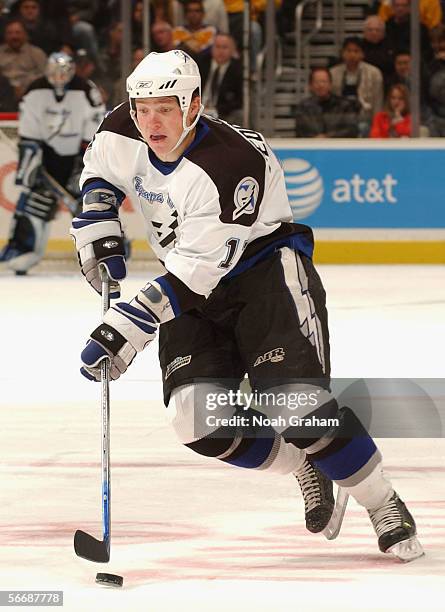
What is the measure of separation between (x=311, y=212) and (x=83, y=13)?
2.54 m

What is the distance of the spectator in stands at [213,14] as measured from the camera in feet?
41.1

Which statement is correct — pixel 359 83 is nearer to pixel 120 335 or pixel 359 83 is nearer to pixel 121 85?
pixel 121 85

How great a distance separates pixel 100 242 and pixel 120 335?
0.37 m

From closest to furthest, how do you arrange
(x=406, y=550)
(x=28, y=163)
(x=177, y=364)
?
(x=406, y=550)
(x=177, y=364)
(x=28, y=163)

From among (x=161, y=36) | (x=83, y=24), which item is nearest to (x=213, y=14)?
(x=161, y=36)

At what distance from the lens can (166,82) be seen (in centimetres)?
364

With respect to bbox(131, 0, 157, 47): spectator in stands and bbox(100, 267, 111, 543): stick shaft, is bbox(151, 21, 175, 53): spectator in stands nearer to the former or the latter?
bbox(131, 0, 157, 47): spectator in stands

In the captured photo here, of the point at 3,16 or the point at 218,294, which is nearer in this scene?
the point at 218,294

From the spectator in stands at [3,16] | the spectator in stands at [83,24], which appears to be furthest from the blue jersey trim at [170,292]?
→ the spectator in stands at [3,16]

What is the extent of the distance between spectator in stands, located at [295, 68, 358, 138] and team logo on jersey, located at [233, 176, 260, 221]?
8449 mm

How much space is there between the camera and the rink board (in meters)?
11.8

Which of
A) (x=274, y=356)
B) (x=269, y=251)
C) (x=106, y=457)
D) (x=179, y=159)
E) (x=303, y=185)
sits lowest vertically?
(x=303, y=185)

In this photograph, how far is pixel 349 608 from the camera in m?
3.16

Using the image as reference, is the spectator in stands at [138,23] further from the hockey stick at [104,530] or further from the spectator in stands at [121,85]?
the hockey stick at [104,530]
